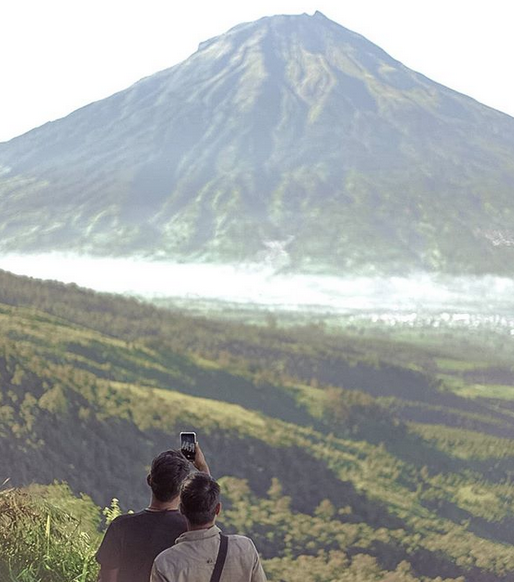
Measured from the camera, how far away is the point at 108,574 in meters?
6.92

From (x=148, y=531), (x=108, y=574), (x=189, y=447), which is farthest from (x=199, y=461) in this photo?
(x=108, y=574)

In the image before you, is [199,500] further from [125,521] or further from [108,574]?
[108,574]

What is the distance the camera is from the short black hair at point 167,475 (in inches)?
268

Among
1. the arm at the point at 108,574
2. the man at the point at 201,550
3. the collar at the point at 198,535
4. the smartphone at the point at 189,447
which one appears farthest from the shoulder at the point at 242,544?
the arm at the point at 108,574

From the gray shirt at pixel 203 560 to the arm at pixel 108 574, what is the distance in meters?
0.94

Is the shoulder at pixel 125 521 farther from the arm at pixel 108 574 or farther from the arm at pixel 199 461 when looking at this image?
the arm at pixel 199 461

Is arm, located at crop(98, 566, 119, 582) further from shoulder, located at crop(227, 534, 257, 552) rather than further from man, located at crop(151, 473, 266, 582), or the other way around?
shoulder, located at crop(227, 534, 257, 552)

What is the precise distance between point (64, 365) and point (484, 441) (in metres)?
45.2

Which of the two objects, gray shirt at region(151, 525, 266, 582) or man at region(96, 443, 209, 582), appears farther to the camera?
man at region(96, 443, 209, 582)

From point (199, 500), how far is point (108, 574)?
1360mm

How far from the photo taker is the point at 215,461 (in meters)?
35.5

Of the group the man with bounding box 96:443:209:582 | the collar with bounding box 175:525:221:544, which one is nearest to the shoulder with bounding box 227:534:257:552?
the collar with bounding box 175:525:221:544

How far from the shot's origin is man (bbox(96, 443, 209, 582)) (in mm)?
6812

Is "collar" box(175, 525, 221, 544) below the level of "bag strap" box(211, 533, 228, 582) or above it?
above
